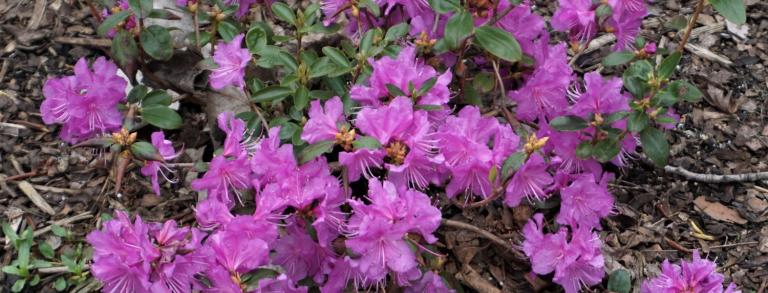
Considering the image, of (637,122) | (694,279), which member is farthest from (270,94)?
(694,279)

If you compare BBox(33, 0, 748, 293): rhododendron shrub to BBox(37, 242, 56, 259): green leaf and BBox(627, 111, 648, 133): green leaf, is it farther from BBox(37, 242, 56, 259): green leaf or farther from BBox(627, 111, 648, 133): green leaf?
BBox(37, 242, 56, 259): green leaf

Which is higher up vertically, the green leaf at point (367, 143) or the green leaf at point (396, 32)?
the green leaf at point (367, 143)

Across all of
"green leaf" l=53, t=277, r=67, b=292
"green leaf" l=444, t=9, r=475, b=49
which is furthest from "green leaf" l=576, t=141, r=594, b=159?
"green leaf" l=53, t=277, r=67, b=292

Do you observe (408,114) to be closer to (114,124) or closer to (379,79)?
(379,79)

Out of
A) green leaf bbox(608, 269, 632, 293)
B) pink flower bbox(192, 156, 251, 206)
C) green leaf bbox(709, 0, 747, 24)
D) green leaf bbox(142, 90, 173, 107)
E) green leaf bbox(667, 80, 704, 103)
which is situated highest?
green leaf bbox(709, 0, 747, 24)

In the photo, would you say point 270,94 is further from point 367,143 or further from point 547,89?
point 547,89

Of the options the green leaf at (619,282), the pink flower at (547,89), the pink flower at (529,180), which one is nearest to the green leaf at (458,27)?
the pink flower at (547,89)

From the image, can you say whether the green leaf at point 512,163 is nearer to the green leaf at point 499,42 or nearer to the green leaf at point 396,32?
the green leaf at point 499,42
